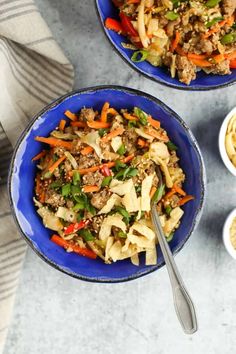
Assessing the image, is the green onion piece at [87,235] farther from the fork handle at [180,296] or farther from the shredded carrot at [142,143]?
the shredded carrot at [142,143]

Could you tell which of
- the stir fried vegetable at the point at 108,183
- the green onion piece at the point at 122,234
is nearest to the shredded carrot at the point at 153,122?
the stir fried vegetable at the point at 108,183

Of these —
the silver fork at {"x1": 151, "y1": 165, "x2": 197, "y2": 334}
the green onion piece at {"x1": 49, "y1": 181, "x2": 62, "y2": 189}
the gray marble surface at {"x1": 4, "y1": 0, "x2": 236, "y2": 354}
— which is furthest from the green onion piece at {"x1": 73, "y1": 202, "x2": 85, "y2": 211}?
the gray marble surface at {"x1": 4, "y1": 0, "x2": 236, "y2": 354}

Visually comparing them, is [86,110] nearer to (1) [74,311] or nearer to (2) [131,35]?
(2) [131,35]

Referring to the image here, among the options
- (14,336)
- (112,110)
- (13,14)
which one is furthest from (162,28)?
(14,336)

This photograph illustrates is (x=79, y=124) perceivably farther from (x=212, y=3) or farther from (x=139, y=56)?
(x=212, y=3)

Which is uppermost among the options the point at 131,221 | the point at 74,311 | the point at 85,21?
the point at 85,21

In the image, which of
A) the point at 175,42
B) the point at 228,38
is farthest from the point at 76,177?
the point at 228,38
